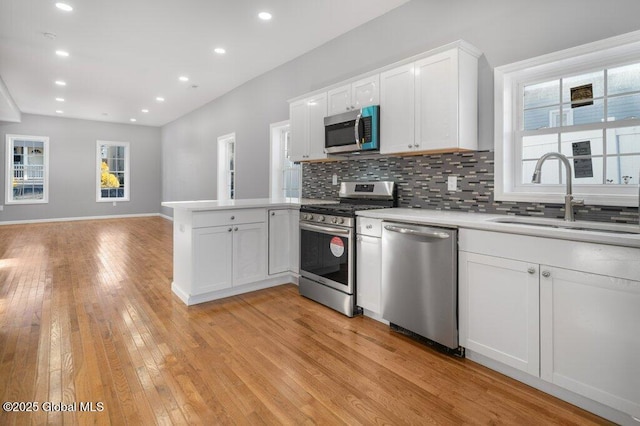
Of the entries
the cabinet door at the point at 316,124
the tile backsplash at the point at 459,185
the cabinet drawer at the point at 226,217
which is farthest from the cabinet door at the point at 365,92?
the cabinet drawer at the point at 226,217

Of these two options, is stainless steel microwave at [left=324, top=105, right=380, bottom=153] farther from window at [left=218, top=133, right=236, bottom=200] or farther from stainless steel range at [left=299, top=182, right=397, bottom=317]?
window at [left=218, top=133, right=236, bottom=200]

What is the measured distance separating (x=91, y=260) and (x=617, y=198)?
597 centimetres

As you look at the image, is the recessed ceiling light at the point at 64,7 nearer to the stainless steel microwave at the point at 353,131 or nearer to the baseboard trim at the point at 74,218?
the stainless steel microwave at the point at 353,131

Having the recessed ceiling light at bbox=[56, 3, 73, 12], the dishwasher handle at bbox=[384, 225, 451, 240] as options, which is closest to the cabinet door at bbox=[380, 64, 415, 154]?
the dishwasher handle at bbox=[384, 225, 451, 240]

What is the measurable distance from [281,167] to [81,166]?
301 inches

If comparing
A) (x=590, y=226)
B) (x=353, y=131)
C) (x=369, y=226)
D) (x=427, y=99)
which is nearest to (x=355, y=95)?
(x=353, y=131)

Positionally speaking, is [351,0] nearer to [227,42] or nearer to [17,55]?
[227,42]

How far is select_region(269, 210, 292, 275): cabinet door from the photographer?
148 inches

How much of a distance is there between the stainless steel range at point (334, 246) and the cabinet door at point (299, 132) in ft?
2.58

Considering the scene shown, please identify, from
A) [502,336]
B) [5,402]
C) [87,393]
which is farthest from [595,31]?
[5,402]

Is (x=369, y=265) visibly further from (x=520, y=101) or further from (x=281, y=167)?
(x=281, y=167)

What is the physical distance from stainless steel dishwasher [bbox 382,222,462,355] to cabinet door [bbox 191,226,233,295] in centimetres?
159

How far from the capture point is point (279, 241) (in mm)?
3842

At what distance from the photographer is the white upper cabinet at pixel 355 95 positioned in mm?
3217
